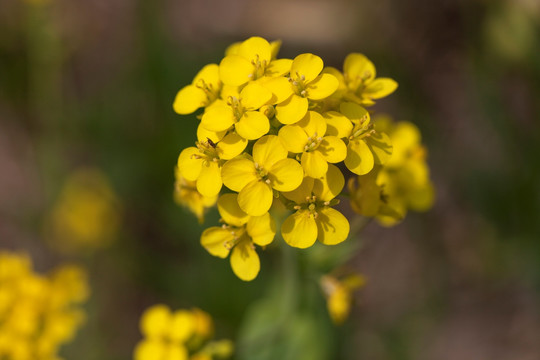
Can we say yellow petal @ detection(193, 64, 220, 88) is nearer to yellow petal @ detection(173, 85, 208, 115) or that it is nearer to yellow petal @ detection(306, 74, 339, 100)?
yellow petal @ detection(173, 85, 208, 115)

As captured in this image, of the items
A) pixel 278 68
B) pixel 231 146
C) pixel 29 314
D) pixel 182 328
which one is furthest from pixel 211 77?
pixel 29 314

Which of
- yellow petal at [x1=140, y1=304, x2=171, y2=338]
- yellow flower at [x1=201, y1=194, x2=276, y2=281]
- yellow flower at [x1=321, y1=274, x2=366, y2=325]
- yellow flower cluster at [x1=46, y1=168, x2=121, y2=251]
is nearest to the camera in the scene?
yellow flower at [x1=201, y1=194, x2=276, y2=281]

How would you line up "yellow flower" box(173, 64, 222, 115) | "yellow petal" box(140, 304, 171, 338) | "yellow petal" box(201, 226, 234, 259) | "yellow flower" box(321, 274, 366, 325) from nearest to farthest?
1. "yellow petal" box(201, 226, 234, 259)
2. "yellow flower" box(173, 64, 222, 115)
3. "yellow flower" box(321, 274, 366, 325)
4. "yellow petal" box(140, 304, 171, 338)

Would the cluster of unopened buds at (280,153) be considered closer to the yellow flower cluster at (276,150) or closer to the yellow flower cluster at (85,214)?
the yellow flower cluster at (276,150)

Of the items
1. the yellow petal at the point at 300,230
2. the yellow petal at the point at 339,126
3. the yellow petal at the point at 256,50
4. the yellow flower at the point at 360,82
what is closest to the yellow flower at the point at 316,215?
the yellow petal at the point at 300,230

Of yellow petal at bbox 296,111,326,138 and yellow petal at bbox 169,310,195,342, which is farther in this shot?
yellow petal at bbox 169,310,195,342

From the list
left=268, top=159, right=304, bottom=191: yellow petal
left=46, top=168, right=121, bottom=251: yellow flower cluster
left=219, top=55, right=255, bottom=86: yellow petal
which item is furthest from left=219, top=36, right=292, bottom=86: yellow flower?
left=46, top=168, right=121, bottom=251: yellow flower cluster

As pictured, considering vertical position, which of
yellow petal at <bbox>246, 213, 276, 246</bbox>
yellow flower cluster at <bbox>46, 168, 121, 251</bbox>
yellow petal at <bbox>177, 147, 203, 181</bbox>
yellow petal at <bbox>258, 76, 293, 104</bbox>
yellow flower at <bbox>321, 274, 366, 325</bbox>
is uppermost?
yellow petal at <bbox>258, 76, 293, 104</bbox>
